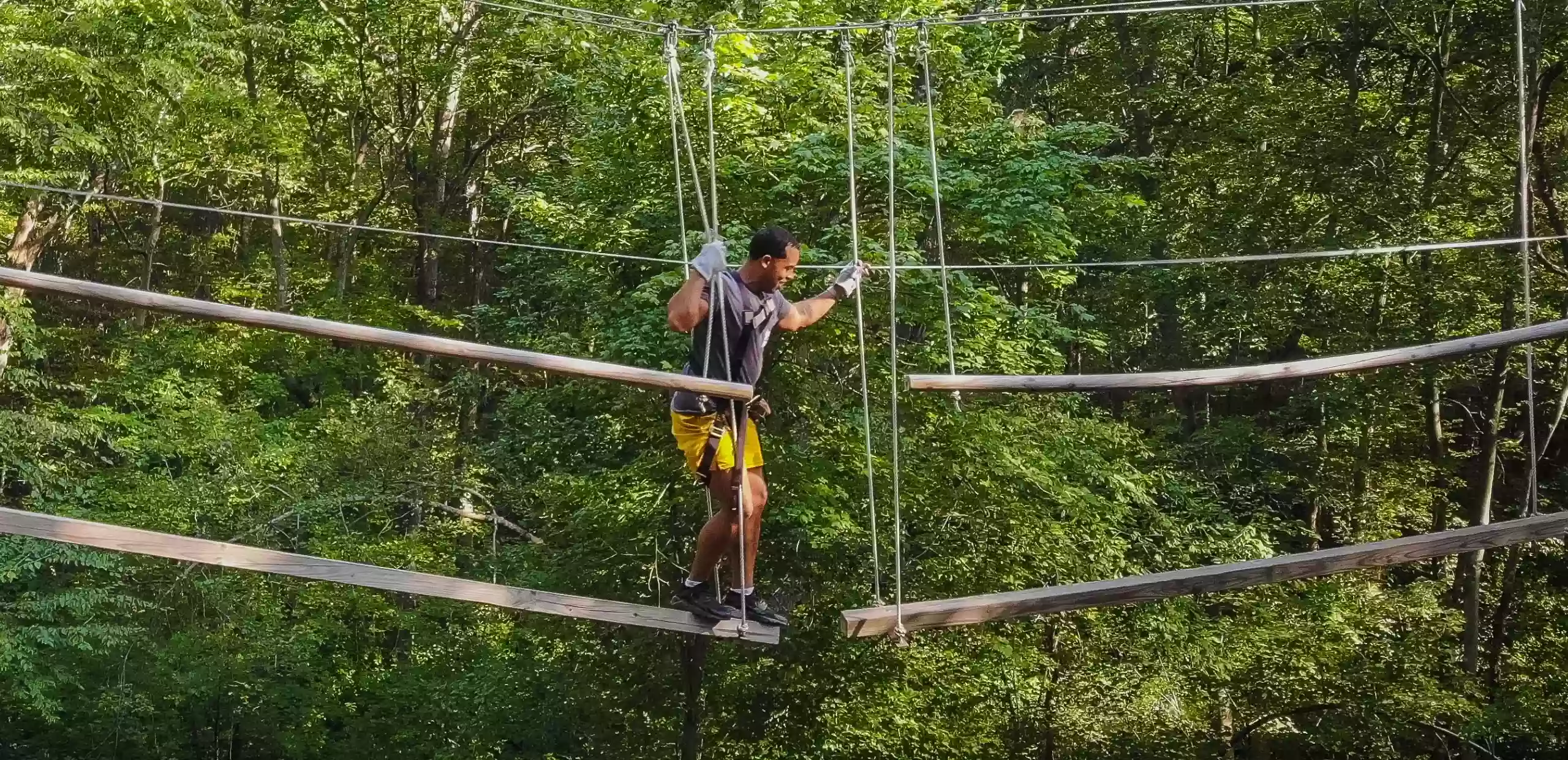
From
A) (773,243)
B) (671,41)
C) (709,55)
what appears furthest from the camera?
(709,55)

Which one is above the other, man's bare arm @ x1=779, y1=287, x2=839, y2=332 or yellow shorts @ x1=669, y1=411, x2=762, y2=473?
man's bare arm @ x1=779, y1=287, x2=839, y2=332

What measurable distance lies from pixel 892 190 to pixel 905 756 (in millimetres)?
5737

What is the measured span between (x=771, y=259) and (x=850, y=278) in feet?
1.02

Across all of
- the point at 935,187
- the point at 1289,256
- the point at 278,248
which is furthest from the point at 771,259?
the point at 278,248

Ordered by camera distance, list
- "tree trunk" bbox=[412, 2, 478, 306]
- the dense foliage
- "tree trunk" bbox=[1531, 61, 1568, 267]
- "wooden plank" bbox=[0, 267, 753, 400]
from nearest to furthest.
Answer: "wooden plank" bbox=[0, 267, 753, 400] < the dense foliage < "tree trunk" bbox=[1531, 61, 1568, 267] < "tree trunk" bbox=[412, 2, 478, 306]

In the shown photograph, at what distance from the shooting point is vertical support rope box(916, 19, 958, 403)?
455cm

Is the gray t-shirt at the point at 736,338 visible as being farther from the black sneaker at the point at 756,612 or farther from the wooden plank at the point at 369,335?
the black sneaker at the point at 756,612

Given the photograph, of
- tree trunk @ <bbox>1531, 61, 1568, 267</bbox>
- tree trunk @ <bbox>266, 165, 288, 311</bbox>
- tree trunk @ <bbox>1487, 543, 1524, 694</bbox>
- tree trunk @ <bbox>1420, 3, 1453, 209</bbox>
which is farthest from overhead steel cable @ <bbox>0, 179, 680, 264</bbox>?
tree trunk @ <bbox>1487, 543, 1524, 694</bbox>

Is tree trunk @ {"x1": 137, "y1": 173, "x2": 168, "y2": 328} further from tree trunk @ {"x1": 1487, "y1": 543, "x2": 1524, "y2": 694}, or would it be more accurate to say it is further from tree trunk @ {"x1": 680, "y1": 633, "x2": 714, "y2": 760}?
tree trunk @ {"x1": 1487, "y1": 543, "x2": 1524, "y2": 694}

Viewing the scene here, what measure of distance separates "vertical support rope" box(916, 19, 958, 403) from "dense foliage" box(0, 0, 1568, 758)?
0.17 meters

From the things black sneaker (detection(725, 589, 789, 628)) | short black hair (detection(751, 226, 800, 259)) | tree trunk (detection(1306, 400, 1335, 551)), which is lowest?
tree trunk (detection(1306, 400, 1335, 551))

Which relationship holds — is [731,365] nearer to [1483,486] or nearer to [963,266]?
[963,266]

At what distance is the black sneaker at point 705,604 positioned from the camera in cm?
346

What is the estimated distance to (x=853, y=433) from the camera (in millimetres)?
8469
